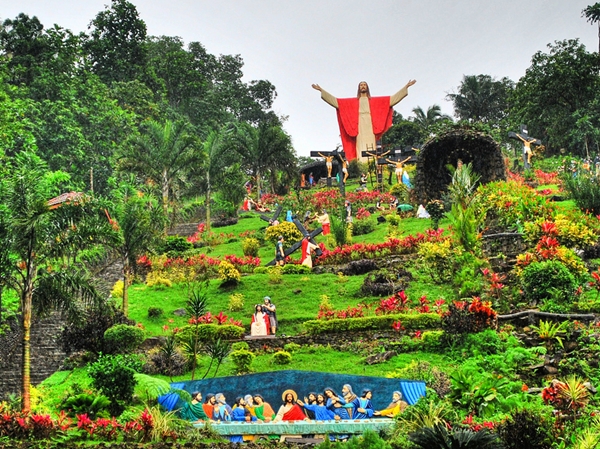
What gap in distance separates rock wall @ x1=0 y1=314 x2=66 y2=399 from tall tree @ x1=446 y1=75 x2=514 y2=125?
4770cm

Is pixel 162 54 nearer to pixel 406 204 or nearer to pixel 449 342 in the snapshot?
pixel 406 204

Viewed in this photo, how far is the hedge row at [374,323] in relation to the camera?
19703 mm

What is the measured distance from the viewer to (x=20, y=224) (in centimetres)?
1560

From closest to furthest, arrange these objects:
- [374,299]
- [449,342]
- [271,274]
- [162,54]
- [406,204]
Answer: [449,342] → [374,299] → [271,274] → [406,204] → [162,54]

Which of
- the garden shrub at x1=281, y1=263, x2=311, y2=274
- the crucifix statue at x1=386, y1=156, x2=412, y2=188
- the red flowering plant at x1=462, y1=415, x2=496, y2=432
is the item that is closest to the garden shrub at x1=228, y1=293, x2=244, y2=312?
the garden shrub at x1=281, y1=263, x2=311, y2=274

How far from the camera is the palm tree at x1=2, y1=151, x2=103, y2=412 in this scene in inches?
Result: 619

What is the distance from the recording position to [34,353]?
20656mm

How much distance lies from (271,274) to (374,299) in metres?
4.64

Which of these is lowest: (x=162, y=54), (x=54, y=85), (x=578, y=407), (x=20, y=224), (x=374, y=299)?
(x=578, y=407)

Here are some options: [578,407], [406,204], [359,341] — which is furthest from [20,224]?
[406,204]

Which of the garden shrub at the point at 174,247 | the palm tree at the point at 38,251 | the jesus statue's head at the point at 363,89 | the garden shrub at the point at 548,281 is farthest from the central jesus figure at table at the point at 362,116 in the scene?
the palm tree at the point at 38,251

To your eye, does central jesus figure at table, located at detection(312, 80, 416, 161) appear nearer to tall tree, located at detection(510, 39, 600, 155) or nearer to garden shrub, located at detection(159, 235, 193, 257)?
tall tree, located at detection(510, 39, 600, 155)

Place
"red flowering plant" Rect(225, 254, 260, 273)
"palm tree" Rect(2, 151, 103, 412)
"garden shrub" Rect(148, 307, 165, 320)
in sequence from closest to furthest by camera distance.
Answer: "palm tree" Rect(2, 151, 103, 412) → "garden shrub" Rect(148, 307, 165, 320) → "red flowering plant" Rect(225, 254, 260, 273)

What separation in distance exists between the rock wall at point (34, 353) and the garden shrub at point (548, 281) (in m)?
12.7
